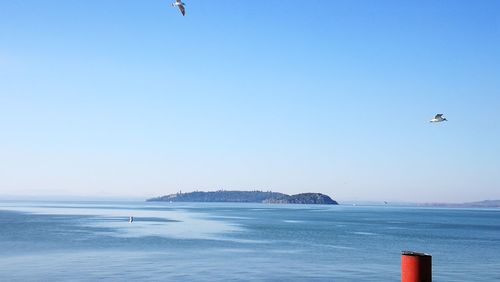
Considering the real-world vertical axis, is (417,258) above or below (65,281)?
above

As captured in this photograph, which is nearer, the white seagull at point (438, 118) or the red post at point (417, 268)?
the red post at point (417, 268)

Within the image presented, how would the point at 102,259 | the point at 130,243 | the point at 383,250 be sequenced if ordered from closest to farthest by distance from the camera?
the point at 102,259
the point at 383,250
the point at 130,243

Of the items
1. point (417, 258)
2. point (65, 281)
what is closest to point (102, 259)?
point (65, 281)

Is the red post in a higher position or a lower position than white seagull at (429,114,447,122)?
lower

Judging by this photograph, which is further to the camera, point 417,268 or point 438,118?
point 438,118

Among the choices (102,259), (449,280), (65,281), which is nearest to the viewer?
(65,281)

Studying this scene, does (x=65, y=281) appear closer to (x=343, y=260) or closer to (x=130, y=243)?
(x=343, y=260)

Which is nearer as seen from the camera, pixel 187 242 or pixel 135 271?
pixel 135 271

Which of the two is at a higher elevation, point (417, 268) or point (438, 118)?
point (438, 118)

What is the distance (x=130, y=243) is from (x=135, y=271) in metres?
22.7

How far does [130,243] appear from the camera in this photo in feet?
193

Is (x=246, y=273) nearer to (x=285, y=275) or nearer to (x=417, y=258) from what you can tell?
(x=285, y=275)

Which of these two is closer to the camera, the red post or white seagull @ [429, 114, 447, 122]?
the red post

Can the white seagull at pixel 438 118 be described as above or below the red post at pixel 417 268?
above
